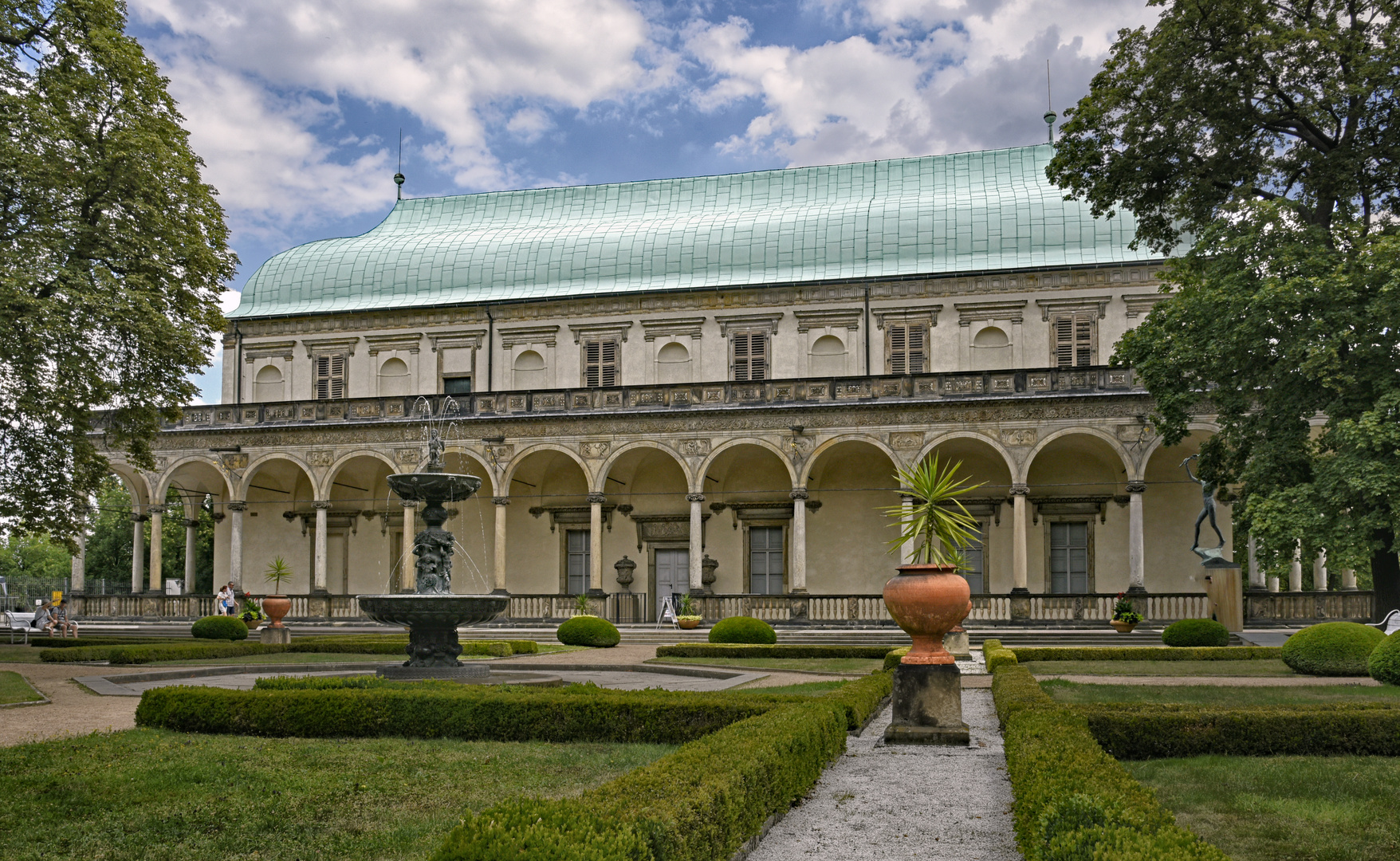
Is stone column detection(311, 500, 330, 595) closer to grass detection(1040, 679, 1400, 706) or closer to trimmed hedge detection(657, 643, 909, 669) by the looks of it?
trimmed hedge detection(657, 643, 909, 669)

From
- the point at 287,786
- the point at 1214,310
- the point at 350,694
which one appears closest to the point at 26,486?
the point at 350,694

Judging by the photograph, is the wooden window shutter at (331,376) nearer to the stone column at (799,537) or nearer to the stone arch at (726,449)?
the stone arch at (726,449)

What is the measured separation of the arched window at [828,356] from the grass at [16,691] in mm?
25876

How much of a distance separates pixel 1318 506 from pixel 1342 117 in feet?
29.2

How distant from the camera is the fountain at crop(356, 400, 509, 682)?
15.3 m

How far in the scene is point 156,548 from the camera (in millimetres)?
37938

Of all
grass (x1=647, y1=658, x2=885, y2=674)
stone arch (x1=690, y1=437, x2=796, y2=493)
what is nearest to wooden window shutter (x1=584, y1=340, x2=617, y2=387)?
stone arch (x1=690, y1=437, x2=796, y2=493)

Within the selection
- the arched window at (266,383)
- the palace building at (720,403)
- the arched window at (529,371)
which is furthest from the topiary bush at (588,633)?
the arched window at (266,383)

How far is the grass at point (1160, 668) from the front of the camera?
18.8 meters

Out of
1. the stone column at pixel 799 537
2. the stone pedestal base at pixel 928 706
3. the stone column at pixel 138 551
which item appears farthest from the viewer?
the stone column at pixel 138 551

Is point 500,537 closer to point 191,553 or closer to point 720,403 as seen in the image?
point 720,403

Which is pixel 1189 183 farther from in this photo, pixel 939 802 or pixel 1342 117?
pixel 939 802

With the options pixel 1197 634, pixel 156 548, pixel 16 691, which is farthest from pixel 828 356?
pixel 16 691

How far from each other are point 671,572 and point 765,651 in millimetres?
14950
